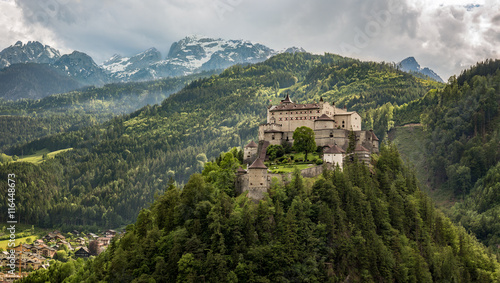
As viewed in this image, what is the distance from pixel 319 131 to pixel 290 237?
124 ft

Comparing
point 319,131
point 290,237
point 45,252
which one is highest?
point 319,131

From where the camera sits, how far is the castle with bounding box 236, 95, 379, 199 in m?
102

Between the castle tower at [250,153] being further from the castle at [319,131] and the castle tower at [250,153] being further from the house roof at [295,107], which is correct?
the house roof at [295,107]

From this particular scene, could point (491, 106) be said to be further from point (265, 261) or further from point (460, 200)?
point (265, 261)

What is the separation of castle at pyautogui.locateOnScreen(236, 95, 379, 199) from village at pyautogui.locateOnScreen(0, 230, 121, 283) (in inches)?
1910

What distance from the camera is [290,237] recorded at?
7831cm

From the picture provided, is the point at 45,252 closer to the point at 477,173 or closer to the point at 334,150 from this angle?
the point at 334,150

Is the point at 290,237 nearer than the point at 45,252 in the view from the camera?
Yes

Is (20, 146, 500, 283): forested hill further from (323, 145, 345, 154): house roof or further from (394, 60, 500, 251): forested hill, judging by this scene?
(394, 60, 500, 251): forested hill

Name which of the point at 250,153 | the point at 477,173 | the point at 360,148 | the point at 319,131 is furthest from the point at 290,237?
the point at 477,173

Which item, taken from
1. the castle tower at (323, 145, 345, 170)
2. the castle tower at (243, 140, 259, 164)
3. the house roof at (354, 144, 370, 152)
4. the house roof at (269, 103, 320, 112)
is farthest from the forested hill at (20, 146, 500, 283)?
the house roof at (269, 103, 320, 112)

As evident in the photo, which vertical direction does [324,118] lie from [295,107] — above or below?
below

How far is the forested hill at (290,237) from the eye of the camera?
A: 251 feet

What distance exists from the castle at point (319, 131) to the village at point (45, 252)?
48.5 meters
